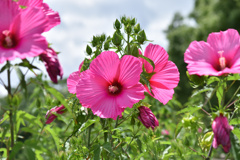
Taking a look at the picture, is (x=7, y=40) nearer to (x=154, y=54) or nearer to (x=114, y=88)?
(x=114, y=88)

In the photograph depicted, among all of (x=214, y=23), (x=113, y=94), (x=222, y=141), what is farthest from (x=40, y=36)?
(x=214, y=23)

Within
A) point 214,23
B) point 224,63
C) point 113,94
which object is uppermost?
point 214,23

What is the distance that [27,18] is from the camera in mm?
907

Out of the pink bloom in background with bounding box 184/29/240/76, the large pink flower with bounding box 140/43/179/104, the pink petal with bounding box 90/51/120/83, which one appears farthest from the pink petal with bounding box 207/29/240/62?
the pink petal with bounding box 90/51/120/83

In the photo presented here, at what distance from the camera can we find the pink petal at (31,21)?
2.96 ft

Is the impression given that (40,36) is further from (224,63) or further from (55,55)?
(224,63)

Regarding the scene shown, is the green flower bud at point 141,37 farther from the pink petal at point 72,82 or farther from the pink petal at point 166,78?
the pink petal at point 72,82

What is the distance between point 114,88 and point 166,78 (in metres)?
0.23

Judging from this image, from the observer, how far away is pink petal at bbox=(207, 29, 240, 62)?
1196mm

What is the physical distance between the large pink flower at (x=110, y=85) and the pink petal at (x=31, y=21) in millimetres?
309

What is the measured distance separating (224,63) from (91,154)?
2.28 ft

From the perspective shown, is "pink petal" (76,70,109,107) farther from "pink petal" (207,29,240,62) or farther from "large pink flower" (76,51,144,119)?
"pink petal" (207,29,240,62)

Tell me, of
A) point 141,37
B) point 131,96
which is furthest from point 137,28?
point 131,96

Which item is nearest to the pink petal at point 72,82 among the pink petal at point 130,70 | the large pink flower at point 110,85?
the large pink flower at point 110,85
